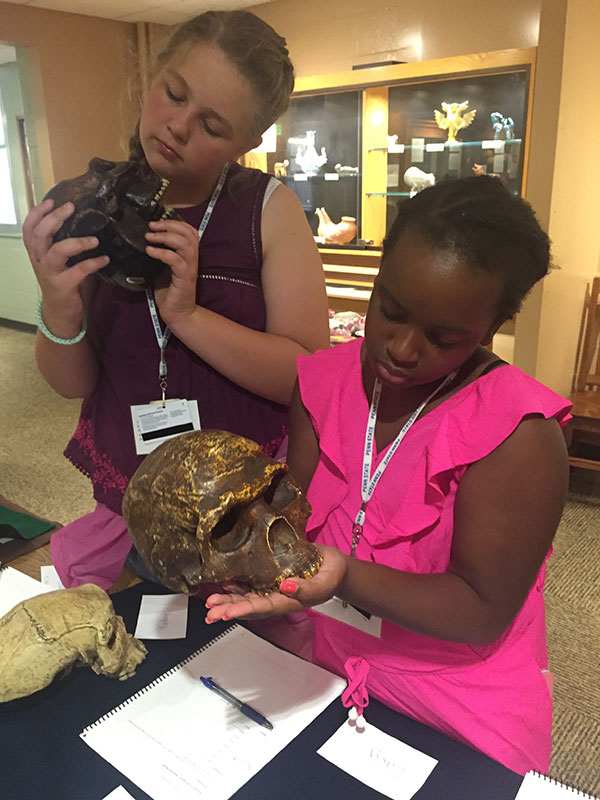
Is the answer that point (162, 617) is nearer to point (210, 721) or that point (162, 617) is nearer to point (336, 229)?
point (210, 721)

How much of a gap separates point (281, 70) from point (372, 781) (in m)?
1.17

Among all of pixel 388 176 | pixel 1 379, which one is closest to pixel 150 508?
pixel 388 176

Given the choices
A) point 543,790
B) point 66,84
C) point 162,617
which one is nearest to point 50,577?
point 162,617

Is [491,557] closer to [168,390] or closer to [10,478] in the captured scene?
[168,390]

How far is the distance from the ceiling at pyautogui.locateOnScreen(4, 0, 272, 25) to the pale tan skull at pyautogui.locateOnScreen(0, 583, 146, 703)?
5.34 metres

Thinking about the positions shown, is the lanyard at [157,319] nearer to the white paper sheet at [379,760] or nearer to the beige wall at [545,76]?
the white paper sheet at [379,760]

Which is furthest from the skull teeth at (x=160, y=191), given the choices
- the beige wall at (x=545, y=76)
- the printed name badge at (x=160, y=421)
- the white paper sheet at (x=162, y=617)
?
the beige wall at (x=545, y=76)

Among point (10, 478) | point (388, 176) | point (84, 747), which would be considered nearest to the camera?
point (84, 747)

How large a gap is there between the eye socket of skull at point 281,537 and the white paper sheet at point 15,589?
68 centimetres

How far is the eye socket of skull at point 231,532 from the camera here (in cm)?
88

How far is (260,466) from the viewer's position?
906 millimetres

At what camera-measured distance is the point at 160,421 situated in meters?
1.28

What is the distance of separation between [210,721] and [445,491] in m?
0.50

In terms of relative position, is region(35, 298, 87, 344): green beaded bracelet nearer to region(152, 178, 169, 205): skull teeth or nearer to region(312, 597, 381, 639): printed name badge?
region(152, 178, 169, 205): skull teeth
